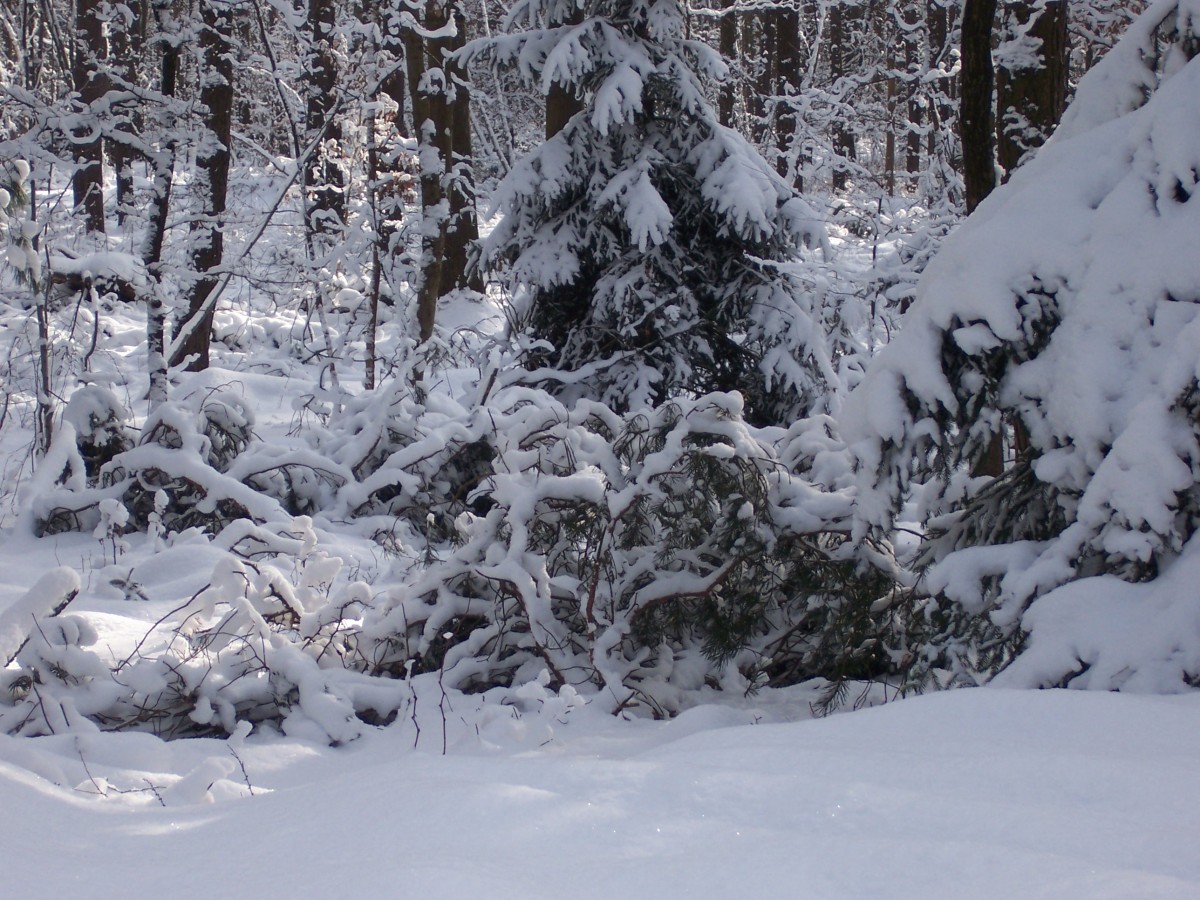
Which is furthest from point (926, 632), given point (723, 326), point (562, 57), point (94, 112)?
point (94, 112)

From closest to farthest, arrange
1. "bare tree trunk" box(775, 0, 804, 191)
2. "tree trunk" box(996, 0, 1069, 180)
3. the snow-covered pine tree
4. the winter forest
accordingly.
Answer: the winter forest → "tree trunk" box(996, 0, 1069, 180) → the snow-covered pine tree → "bare tree trunk" box(775, 0, 804, 191)

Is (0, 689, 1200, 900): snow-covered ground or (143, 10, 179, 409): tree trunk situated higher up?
(143, 10, 179, 409): tree trunk

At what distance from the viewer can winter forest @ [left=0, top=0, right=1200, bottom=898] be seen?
2027mm

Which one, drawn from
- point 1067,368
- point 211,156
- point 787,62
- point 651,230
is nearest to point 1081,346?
point 1067,368

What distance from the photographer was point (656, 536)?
440cm

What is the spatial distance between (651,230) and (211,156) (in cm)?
446

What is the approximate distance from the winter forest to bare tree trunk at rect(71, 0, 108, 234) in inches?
7.5

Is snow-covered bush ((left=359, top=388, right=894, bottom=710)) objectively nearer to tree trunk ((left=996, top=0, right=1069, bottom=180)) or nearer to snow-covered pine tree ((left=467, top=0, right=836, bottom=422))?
snow-covered pine tree ((left=467, top=0, right=836, bottom=422))

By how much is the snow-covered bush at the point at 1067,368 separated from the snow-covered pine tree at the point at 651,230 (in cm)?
334

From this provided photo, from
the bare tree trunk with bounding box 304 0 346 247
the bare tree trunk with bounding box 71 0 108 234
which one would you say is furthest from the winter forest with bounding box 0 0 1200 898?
the bare tree trunk with bounding box 304 0 346 247

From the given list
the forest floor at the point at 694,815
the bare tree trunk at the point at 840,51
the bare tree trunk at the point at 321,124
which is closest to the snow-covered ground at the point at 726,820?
the forest floor at the point at 694,815

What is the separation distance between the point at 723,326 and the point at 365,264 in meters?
5.68

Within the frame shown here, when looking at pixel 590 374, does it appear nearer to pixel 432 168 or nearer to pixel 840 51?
pixel 432 168

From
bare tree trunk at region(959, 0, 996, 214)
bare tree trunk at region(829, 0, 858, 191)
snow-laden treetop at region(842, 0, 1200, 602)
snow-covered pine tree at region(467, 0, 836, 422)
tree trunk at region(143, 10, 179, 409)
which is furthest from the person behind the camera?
bare tree trunk at region(829, 0, 858, 191)
